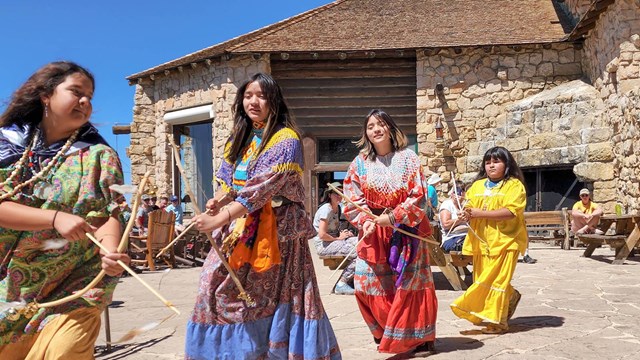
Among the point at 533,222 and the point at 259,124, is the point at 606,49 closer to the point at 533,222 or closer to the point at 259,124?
the point at 533,222

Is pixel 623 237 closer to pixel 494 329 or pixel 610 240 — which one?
pixel 610 240

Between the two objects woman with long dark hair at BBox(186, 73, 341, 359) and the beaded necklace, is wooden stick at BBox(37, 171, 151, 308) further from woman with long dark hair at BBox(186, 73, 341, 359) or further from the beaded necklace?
woman with long dark hair at BBox(186, 73, 341, 359)

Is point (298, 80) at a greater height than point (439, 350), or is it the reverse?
point (298, 80)

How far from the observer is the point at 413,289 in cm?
407

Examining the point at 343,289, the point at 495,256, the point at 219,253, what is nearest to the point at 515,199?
the point at 495,256

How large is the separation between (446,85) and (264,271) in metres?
12.8

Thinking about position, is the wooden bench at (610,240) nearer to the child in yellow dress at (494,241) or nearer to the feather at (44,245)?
the child in yellow dress at (494,241)

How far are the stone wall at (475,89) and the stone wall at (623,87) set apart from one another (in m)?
1.69

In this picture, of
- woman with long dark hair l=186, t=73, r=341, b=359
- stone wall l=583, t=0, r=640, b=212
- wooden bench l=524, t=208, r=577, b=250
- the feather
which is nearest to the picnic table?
stone wall l=583, t=0, r=640, b=212

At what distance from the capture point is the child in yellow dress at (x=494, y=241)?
4777 mm

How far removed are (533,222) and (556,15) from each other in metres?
6.23

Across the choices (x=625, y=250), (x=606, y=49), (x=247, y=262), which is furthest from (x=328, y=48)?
(x=247, y=262)

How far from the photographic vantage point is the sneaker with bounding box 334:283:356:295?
6.98 meters

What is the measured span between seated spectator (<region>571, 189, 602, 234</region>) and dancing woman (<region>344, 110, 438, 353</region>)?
8129 mm
